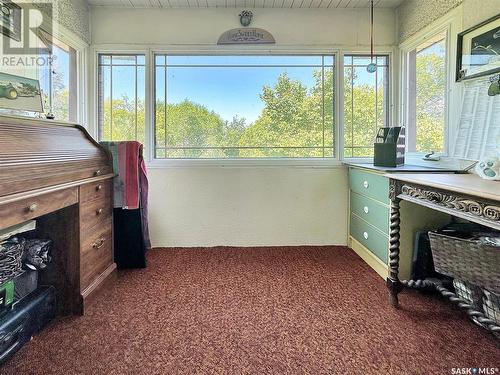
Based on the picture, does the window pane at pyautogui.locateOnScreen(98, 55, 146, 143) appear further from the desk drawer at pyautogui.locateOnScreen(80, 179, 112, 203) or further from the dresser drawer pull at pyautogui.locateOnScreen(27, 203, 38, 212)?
the dresser drawer pull at pyautogui.locateOnScreen(27, 203, 38, 212)

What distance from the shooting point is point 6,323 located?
1.43m

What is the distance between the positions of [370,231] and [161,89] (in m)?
2.48

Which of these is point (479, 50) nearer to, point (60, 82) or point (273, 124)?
point (273, 124)

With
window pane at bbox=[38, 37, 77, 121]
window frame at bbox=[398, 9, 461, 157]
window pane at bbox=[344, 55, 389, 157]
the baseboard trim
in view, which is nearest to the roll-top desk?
window pane at bbox=[38, 37, 77, 121]

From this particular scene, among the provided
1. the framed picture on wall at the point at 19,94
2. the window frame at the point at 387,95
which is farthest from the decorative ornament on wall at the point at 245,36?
the framed picture on wall at the point at 19,94

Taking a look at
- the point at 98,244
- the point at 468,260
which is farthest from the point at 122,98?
the point at 468,260

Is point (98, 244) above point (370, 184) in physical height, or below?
below

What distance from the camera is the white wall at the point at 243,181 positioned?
3.04 meters

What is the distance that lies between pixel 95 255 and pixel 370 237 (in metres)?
2.19

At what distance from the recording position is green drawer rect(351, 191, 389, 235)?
7.74ft

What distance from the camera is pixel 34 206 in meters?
1.44

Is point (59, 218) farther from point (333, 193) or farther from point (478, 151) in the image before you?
point (478, 151)

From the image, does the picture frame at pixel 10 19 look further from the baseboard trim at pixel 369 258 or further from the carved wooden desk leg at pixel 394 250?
the baseboard trim at pixel 369 258

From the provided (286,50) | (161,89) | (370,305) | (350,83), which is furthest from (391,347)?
(161,89)
